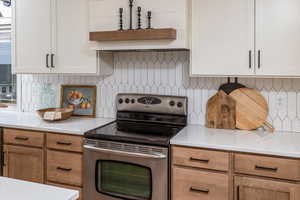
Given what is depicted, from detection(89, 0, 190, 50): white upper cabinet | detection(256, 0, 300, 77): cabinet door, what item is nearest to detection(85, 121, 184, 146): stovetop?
detection(89, 0, 190, 50): white upper cabinet

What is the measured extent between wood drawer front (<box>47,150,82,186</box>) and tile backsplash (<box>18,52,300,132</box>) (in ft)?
2.19

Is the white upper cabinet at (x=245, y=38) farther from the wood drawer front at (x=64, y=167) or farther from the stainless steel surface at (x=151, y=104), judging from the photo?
the wood drawer front at (x=64, y=167)

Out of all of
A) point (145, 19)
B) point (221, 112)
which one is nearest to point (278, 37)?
point (221, 112)

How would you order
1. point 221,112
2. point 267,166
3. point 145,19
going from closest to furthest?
point 267,166 → point 145,19 → point 221,112

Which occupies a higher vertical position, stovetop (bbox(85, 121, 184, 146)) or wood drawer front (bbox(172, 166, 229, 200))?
stovetop (bbox(85, 121, 184, 146))

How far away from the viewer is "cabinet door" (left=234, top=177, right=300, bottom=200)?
1.77 m

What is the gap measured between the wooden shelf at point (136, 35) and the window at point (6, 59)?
4.91 ft

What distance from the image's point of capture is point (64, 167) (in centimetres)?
240

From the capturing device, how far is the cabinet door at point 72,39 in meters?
2.56

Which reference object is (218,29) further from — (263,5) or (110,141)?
(110,141)

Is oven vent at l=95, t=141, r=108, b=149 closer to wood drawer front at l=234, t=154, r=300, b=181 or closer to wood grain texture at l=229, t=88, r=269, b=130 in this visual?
wood drawer front at l=234, t=154, r=300, b=181

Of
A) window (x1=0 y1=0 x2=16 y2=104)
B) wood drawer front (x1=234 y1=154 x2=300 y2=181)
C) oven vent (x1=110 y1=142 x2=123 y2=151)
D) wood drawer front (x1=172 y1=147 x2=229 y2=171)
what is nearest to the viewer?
wood drawer front (x1=234 y1=154 x2=300 y2=181)

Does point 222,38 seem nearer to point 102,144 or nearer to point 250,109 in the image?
point 250,109

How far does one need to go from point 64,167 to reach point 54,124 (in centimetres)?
Answer: 40
